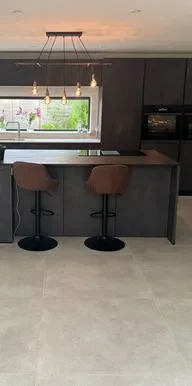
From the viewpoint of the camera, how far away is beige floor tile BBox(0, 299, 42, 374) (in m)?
2.29

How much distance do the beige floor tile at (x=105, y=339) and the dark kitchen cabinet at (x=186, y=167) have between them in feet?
12.3

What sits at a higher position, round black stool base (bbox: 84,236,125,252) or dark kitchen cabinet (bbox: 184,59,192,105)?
dark kitchen cabinet (bbox: 184,59,192,105)

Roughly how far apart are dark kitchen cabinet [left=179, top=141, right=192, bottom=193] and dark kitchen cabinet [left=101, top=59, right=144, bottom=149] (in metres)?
0.82

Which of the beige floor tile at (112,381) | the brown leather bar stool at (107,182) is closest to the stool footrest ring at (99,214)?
the brown leather bar stool at (107,182)

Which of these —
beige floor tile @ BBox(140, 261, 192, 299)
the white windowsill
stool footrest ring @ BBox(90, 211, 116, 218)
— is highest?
the white windowsill

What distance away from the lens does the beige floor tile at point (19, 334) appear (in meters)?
2.29

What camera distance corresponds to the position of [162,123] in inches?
250

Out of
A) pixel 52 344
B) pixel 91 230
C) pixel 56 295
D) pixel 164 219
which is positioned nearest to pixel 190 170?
pixel 164 219

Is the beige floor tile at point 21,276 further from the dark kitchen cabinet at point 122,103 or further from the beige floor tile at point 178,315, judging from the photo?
the dark kitchen cabinet at point 122,103

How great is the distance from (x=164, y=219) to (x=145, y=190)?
438 mm

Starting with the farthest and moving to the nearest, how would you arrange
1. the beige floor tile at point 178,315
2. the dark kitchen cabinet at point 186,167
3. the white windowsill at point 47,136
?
the white windowsill at point 47,136, the dark kitchen cabinet at point 186,167, the beige floor tile at point 178,315

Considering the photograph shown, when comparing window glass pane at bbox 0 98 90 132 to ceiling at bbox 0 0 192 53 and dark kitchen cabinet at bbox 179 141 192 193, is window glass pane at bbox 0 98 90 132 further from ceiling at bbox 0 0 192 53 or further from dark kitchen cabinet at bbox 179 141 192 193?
dark kitchen cabinet at bbox 179 141 192 193

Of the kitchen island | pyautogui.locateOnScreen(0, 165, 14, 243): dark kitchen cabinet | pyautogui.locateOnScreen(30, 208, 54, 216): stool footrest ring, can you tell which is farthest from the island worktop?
pyautogui.locateOnScreen(30, 208, 54, 216): stool footrest ring

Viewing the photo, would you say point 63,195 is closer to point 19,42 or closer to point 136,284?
point 136,284
